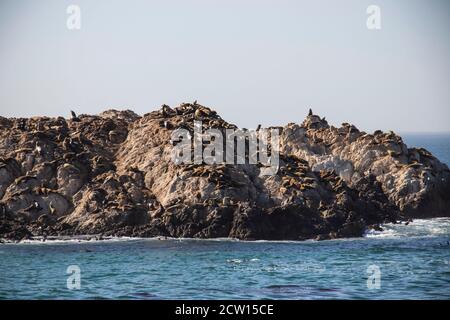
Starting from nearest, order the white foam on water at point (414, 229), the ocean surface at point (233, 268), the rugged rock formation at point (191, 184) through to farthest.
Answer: the ocean surface at point (233, 268) < the rugged rock formation at point (191, 184) < the white foam on water at point (414, 229)

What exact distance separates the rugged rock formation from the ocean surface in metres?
3.28

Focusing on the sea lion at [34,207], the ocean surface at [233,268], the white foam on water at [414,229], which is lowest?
the ocean surface at [233,268]

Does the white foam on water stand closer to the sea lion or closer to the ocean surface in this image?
the ocean surface

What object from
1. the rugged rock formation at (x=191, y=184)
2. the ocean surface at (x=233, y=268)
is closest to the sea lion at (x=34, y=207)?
the rugged rock formation at (x=191, y=184)

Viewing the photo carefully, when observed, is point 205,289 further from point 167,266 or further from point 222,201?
point 222,201

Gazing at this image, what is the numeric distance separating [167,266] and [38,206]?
24.2 metres

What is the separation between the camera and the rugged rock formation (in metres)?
106

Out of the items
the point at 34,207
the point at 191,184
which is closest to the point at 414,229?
the point at 191,184

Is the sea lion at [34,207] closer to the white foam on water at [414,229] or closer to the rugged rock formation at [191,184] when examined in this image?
the rugged rock formation at [191,184]

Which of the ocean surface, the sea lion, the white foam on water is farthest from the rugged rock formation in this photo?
the ocean surface

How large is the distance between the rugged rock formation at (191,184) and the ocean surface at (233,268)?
3.28m

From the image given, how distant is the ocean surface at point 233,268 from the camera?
77.9m

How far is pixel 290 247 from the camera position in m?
100
